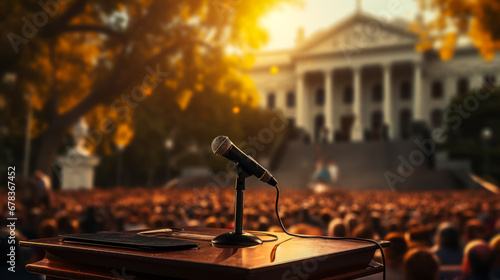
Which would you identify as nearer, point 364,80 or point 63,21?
point 63,21

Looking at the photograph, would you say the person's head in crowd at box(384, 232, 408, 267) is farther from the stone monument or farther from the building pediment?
the building pediment

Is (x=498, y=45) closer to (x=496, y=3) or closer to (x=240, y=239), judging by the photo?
(x=496, y=3)

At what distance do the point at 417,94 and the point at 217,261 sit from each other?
5198 cm

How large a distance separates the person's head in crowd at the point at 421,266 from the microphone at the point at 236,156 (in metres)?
1.61

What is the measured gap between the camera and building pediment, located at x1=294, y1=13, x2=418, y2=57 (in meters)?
46.0

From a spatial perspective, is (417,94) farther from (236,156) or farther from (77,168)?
(236,156)

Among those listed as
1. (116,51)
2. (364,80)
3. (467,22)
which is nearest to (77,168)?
(116,51)

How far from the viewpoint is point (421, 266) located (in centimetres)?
324

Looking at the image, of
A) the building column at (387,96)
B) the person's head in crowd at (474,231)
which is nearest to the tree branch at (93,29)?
the person's head in crowd at (474,231)

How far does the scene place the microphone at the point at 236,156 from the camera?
190cm

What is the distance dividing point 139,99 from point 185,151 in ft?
105

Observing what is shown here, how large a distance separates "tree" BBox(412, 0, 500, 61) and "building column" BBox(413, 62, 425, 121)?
146 ft

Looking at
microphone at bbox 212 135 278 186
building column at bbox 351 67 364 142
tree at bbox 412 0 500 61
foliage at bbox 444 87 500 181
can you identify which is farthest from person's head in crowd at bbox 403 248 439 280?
building column at bbox 351 67 364 142

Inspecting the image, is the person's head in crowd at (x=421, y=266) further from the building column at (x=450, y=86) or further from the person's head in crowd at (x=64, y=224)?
the building column at (x=450, y=86)
